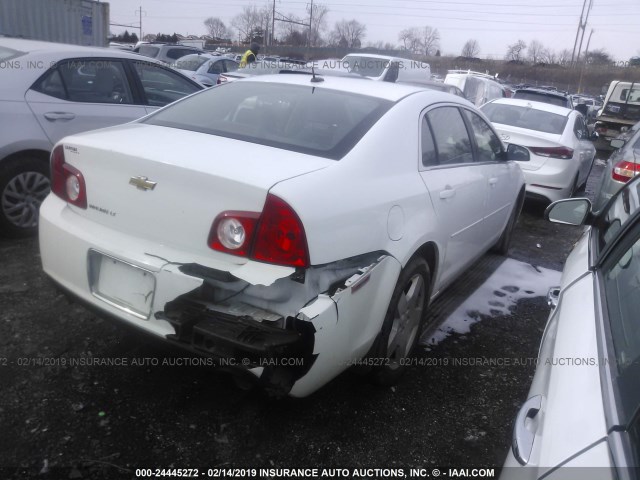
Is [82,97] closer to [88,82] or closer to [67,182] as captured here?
[88,82]

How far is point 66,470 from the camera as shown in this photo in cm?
218

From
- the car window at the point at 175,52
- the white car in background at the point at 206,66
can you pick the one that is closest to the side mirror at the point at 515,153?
the white car in background at the point at 206,66

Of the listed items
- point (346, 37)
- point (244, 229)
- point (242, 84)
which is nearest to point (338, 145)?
point (244, 229)

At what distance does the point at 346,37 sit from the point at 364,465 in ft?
265

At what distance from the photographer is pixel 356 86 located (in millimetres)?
3322

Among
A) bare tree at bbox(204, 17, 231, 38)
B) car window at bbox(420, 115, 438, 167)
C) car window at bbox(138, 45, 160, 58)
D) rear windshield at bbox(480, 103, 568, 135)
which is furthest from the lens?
bare tree at bbox(204, 17, 231, 38)

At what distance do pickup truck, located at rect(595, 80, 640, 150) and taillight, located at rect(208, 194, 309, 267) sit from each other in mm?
15450

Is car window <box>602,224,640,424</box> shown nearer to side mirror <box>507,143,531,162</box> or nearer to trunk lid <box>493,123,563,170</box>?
side mirror <box>507,143,531,162</box>

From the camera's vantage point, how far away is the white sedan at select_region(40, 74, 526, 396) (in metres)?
2.08

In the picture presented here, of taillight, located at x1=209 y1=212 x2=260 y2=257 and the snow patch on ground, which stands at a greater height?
taillight, located at x1=209 y1=212 x2=260 y2=257

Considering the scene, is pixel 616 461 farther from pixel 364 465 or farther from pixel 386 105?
pixel 386 105

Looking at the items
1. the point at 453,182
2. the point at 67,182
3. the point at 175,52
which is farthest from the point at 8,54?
the point at 175,52

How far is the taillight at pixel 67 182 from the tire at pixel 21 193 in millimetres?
1889

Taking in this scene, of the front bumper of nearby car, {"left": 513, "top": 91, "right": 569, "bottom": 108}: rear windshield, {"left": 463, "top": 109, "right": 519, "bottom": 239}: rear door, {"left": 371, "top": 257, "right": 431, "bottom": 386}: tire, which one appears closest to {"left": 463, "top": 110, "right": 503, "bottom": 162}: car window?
{"left": 463, "top": 109, "right": 519, "bottom": 239}: rear door
